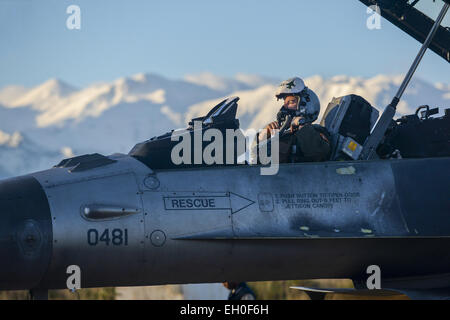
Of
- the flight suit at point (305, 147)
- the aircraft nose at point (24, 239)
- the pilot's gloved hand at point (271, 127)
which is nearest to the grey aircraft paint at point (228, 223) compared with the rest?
the aircraft nose at point (24, 239)

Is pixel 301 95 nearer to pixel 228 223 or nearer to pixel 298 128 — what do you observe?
pixel 298 128

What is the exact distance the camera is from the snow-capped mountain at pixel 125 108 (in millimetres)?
88238

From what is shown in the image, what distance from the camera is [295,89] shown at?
1000cm

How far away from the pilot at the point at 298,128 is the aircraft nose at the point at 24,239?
9.78 feet

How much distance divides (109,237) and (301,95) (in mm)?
3428

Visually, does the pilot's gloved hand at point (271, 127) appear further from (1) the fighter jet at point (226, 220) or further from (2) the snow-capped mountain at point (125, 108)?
(2) the snow-capped mountain at point (125, 108)

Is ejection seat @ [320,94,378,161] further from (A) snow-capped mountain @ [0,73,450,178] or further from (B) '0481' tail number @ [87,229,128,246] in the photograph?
(A) snow-capped mountain @ [0,73,450,178]

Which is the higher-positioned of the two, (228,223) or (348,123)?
(348,123)

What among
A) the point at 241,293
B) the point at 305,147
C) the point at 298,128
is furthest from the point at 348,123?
the point at 241,293

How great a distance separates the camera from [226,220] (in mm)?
8398

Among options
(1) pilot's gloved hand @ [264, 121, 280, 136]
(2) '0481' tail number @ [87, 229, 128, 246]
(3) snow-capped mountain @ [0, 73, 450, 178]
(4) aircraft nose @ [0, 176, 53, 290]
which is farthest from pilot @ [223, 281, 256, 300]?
(3) snow-capped mountain @ [0, 73, 450, 178]

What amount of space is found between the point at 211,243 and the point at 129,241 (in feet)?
2.98

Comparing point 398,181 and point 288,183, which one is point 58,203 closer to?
point 288,183

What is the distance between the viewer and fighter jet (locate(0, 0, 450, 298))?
792cm
